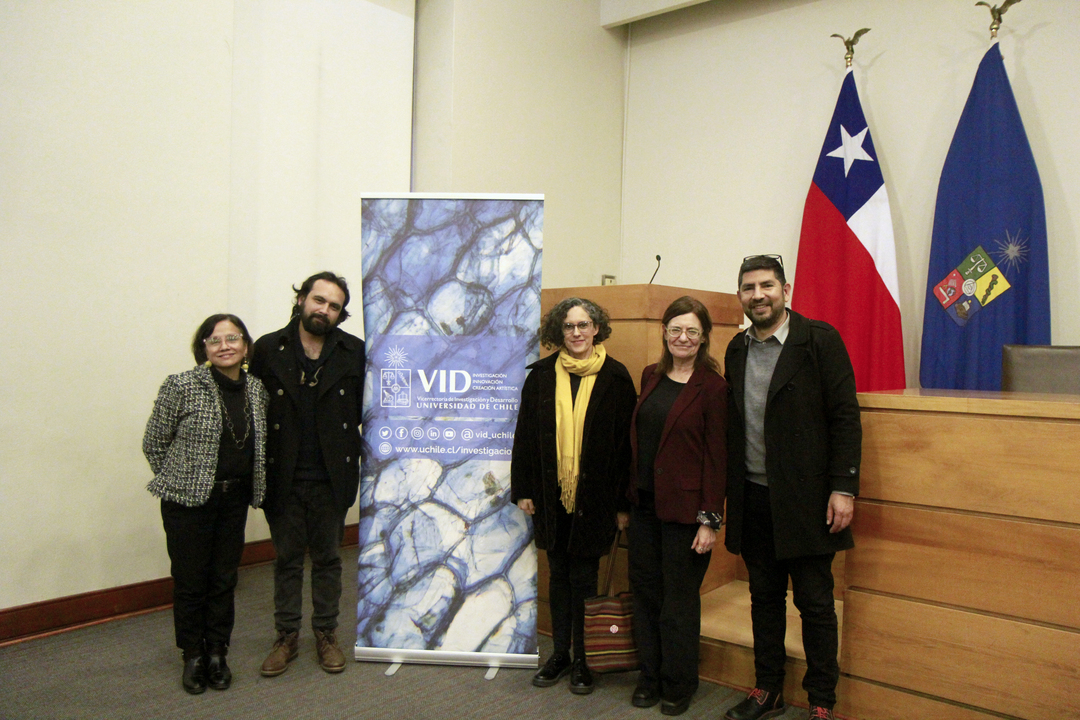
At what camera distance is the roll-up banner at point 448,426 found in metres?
3.05

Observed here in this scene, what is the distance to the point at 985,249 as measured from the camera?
156 inches

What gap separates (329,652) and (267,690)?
0.89ft

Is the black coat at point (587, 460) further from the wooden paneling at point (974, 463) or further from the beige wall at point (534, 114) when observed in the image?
the beige wall at point (534, 114)

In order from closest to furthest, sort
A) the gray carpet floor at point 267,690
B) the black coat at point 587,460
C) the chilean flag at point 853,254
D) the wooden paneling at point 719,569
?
the gray carpet floor at point 267,690 → the black coat at point 587,460 → the wooden paneling at point 719,569 → the chilean flag at point 853,254

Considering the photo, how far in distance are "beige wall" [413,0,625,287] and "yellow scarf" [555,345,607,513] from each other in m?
2.31

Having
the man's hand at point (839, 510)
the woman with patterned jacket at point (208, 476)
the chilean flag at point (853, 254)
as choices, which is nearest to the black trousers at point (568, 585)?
the man's hand at point (839, 510)

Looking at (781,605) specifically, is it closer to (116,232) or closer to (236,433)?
(236,433)

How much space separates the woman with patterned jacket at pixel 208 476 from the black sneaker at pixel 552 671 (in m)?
1.16

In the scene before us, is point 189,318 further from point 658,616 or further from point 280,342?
point 658,616

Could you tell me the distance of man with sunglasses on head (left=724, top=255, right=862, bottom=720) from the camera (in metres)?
2.38

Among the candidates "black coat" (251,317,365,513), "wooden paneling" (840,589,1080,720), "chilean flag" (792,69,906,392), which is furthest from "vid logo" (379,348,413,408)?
"chilean flag" (792,69,906,392)

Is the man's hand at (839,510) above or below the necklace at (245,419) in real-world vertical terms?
below

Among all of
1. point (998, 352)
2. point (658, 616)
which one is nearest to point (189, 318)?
point (658, 616)

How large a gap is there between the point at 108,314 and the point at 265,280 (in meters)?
0.95
